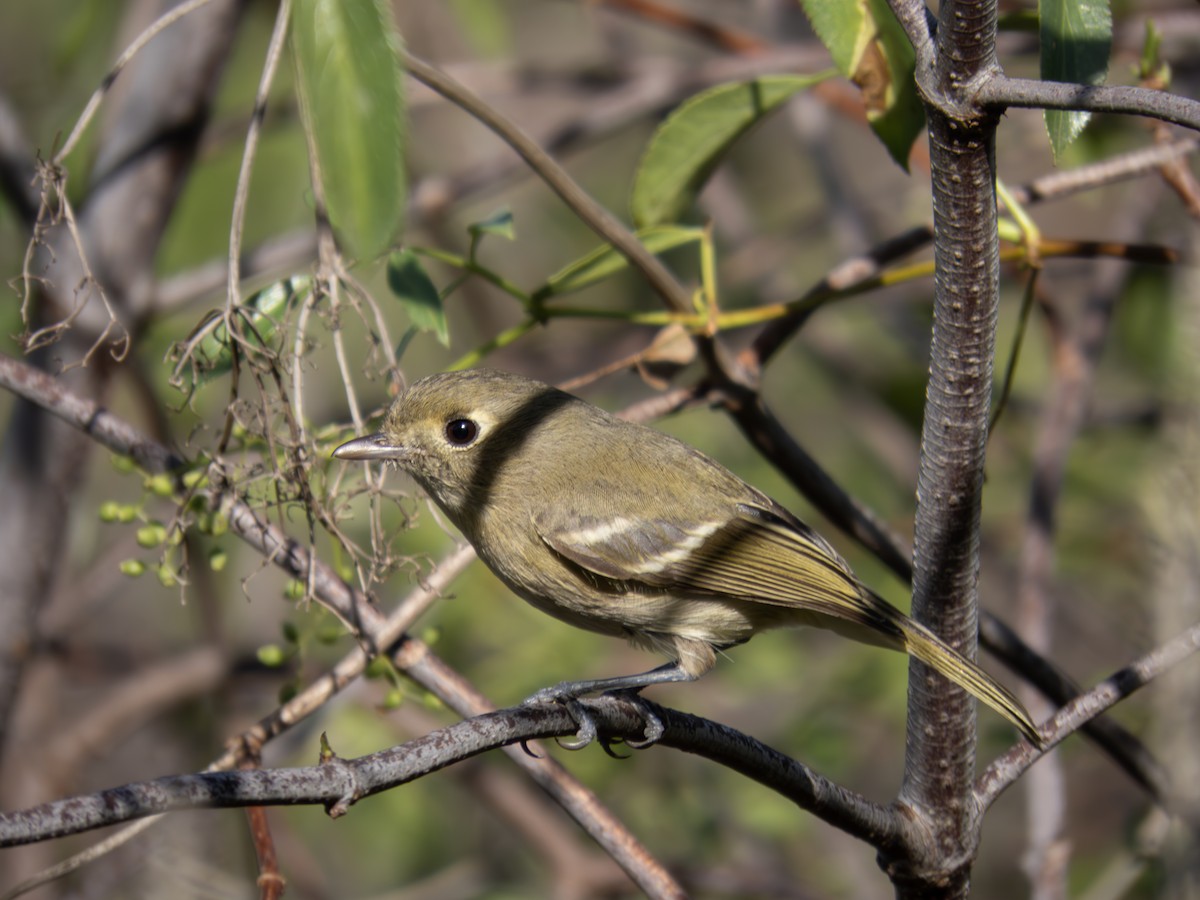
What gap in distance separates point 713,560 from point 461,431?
25.7 inches

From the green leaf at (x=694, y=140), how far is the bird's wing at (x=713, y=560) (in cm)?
67

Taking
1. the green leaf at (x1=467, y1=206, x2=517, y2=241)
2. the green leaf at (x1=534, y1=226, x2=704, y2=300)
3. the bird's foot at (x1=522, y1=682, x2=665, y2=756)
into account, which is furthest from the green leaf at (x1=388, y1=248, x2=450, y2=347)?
the bird's foot at (x1=522, y1=682, x2=665, y2=756)

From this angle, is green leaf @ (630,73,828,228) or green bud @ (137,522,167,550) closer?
green bud @ (137,522,167,550)

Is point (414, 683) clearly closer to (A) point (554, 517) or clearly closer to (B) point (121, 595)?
(A) point (554, 517)

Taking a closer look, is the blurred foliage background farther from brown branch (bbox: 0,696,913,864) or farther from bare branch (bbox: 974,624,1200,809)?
brown branch (bbox: 0,696,913,864)

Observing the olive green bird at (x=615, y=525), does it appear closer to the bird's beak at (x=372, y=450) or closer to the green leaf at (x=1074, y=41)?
the bird's beak at (x=372, y=450)

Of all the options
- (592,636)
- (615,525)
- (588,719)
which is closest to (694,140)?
(615,525)

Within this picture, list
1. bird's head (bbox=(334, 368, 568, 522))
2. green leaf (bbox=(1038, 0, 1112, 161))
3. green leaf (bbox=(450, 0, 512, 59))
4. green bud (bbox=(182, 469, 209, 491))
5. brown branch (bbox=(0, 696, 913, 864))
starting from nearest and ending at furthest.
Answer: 1. brown branch (bbox=(0, 696, 913, 864))
2. green leaf (bbox=(1038, 0, 1112, 161))
3. green bud (bbox=(182, 469, 209, 491))
4. bird's head (bbox=(334, 368, 568, 522))
5. green leaf (bbox=(450, 0, 512, 59))

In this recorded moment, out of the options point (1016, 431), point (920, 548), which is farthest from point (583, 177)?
point (920, 548)

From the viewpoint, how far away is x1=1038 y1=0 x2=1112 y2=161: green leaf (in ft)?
5.51

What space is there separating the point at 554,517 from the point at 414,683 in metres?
0.54

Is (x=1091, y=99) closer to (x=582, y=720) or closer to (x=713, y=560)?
(x=582, y=720)

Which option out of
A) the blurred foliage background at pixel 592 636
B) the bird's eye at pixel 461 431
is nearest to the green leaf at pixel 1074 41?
the bird's eye at pixel 461 431

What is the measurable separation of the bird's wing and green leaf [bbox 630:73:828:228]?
0.67 metres
